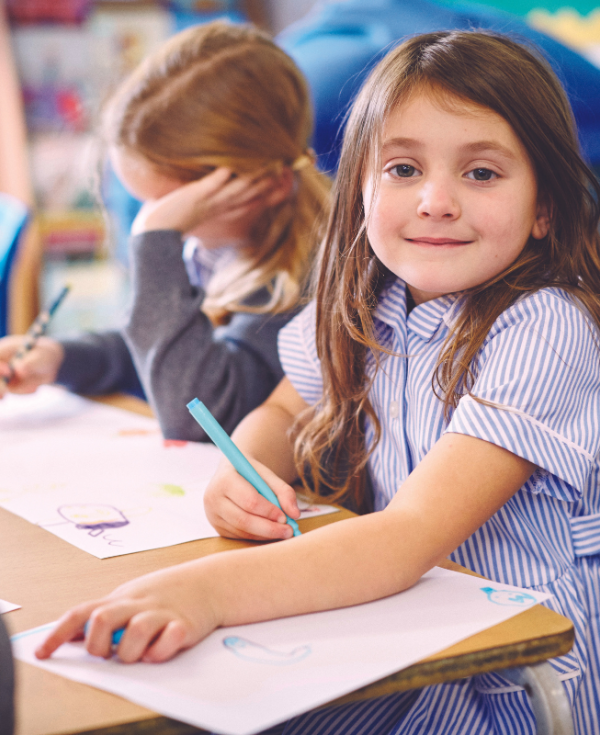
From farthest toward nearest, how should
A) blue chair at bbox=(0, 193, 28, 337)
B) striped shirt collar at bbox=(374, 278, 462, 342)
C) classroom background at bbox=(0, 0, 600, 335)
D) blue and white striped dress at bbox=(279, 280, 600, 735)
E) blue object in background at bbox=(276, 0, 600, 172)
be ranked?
1. classroom background at bbox=(0, 0, 600, 335)
2. blue object in background at bbox=(276, 0, 600, 172)
3. blue chair at bbox=(0, 193, 28, 337)
4. striped shirt collar at bbox=(374, 278, 462, 342)
5. blue and white striped dress at bbox=(279, 280, 600, 735)

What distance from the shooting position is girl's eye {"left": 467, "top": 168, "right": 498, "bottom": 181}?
2.01 feet

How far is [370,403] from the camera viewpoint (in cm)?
73

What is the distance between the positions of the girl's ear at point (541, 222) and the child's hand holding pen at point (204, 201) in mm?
432

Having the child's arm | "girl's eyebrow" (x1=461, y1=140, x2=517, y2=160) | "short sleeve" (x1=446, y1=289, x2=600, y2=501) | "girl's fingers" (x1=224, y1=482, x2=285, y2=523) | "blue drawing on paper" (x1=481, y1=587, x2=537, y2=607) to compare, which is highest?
"girl's eyebrow" (x1=461, y1=140, x2=517, y2=160)

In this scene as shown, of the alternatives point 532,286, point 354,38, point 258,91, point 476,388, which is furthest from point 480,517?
point 354,38

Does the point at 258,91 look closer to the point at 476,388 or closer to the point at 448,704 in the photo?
the point at 476,388

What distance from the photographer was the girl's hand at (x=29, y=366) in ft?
3.27

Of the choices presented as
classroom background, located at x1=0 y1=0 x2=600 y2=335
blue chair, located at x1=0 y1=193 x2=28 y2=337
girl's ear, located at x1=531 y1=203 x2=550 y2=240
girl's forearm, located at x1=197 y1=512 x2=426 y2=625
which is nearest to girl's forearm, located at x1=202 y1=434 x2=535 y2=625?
girl's forearm, located at x1=197 y1=512 x2=426 y2=625

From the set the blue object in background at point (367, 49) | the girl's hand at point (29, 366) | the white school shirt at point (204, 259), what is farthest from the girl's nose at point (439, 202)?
the blue object in background at point (367, 49)

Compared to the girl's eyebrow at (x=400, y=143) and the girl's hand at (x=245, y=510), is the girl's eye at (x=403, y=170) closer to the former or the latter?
the girl's eyebrow at (x=400, y=143)

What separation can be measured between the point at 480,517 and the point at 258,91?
65cm

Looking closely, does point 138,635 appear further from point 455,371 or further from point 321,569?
point 455,371

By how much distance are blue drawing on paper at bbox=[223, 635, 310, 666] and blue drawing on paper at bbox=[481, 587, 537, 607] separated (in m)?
0.13

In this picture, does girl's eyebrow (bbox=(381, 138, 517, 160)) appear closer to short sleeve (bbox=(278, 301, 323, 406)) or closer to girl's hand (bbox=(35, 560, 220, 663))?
short sleeve (bbox=(278, 301, 323, 406))
